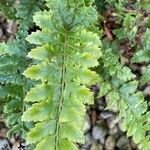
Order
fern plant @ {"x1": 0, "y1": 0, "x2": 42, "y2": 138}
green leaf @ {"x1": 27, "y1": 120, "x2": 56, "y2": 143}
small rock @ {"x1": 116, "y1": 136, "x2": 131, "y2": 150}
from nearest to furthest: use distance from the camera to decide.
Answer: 1. green leaf @ {"x1": 27, "y1": 120, "x2": 56, "y2": 143}
2. fern plant @ {"x1": 0, "y1": 0, "x2": 42, "y2": 138}
3. small rock @ {"x1": 116, "y1": 136, "x2": 131, "y2": 150}

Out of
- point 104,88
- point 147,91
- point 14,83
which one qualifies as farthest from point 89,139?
point 14,83

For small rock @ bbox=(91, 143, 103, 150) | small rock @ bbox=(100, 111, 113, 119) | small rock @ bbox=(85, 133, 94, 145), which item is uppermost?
small rock @ bbox=(100, 111, 113, 119)

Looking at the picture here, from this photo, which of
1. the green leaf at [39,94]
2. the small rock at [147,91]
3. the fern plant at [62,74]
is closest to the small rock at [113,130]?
the small rock at [147,91]

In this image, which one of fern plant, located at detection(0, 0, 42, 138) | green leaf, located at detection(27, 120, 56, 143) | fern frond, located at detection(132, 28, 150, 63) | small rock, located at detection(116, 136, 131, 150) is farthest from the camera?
small rock, located at detection(116, 136, 131, 150)

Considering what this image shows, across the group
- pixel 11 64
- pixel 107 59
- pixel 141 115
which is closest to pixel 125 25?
Result: pixel 107 59

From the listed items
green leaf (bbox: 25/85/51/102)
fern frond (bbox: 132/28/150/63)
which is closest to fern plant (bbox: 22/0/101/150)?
green leaf (bbox: 25/85/51/102)

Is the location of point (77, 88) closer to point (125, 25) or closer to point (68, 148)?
point (68, 148)

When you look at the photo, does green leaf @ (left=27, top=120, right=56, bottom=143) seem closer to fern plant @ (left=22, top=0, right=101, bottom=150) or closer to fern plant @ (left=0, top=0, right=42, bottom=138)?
fern plant @ (left=22, top=0, right=101, bottom=150)

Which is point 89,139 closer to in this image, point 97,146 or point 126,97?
point 97,146

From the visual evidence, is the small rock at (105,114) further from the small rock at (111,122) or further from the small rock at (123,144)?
the small rock at (123,144)
